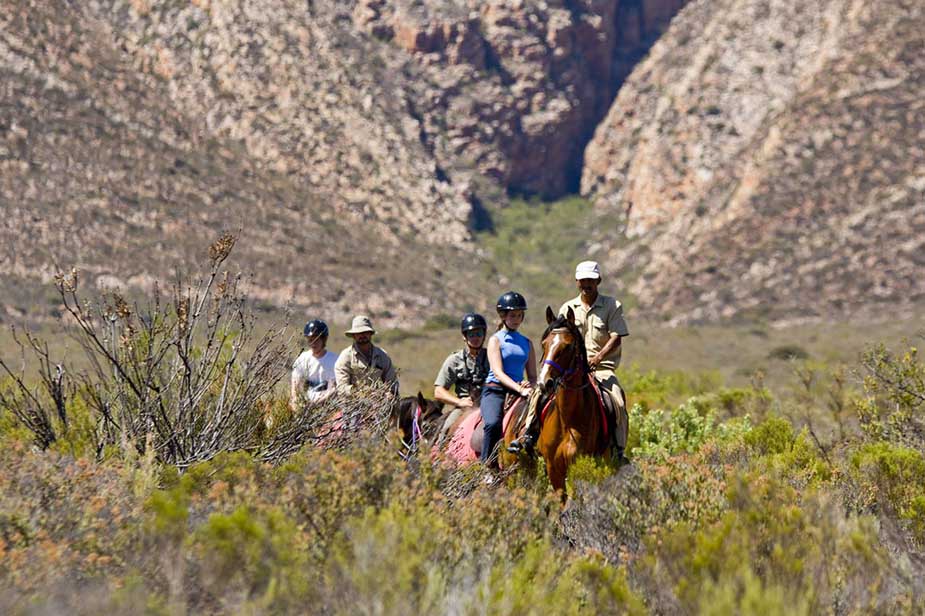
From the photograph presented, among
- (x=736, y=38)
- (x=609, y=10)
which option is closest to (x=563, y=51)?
(x=609, y=10)

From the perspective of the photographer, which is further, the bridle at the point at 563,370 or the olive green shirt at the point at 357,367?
the olive green shirt at the point at 357,367

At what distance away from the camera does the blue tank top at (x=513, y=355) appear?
936 centimetres

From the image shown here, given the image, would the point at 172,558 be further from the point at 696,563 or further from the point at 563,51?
the point at 563,51

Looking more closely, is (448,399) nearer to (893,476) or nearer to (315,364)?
(315,364)

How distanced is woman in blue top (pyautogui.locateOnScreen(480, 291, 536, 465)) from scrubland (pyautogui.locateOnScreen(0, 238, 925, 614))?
738 millimetres

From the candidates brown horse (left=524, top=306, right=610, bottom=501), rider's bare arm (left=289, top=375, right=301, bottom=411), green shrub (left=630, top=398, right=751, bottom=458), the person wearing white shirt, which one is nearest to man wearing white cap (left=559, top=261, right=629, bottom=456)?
brown horse (left=524, top=306, right=610, bottom=501)

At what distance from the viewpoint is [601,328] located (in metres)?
9.07

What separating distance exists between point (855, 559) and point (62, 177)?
2367 inches

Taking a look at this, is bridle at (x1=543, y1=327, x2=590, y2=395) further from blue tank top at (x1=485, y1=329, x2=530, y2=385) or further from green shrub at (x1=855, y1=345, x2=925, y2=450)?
green shrub at (x1=855, y1=345, x2=925, y2=450)

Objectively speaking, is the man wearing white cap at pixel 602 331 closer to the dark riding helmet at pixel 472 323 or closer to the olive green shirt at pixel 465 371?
the dark riding helmet at pixel 472 323

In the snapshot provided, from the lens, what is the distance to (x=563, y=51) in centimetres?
9881

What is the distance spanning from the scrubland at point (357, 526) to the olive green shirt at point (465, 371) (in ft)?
4.86

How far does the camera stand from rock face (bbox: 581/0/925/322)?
57.1 meters

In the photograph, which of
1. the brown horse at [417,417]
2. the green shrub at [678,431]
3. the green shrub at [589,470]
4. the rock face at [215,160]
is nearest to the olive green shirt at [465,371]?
the brown horse at [417,417]
